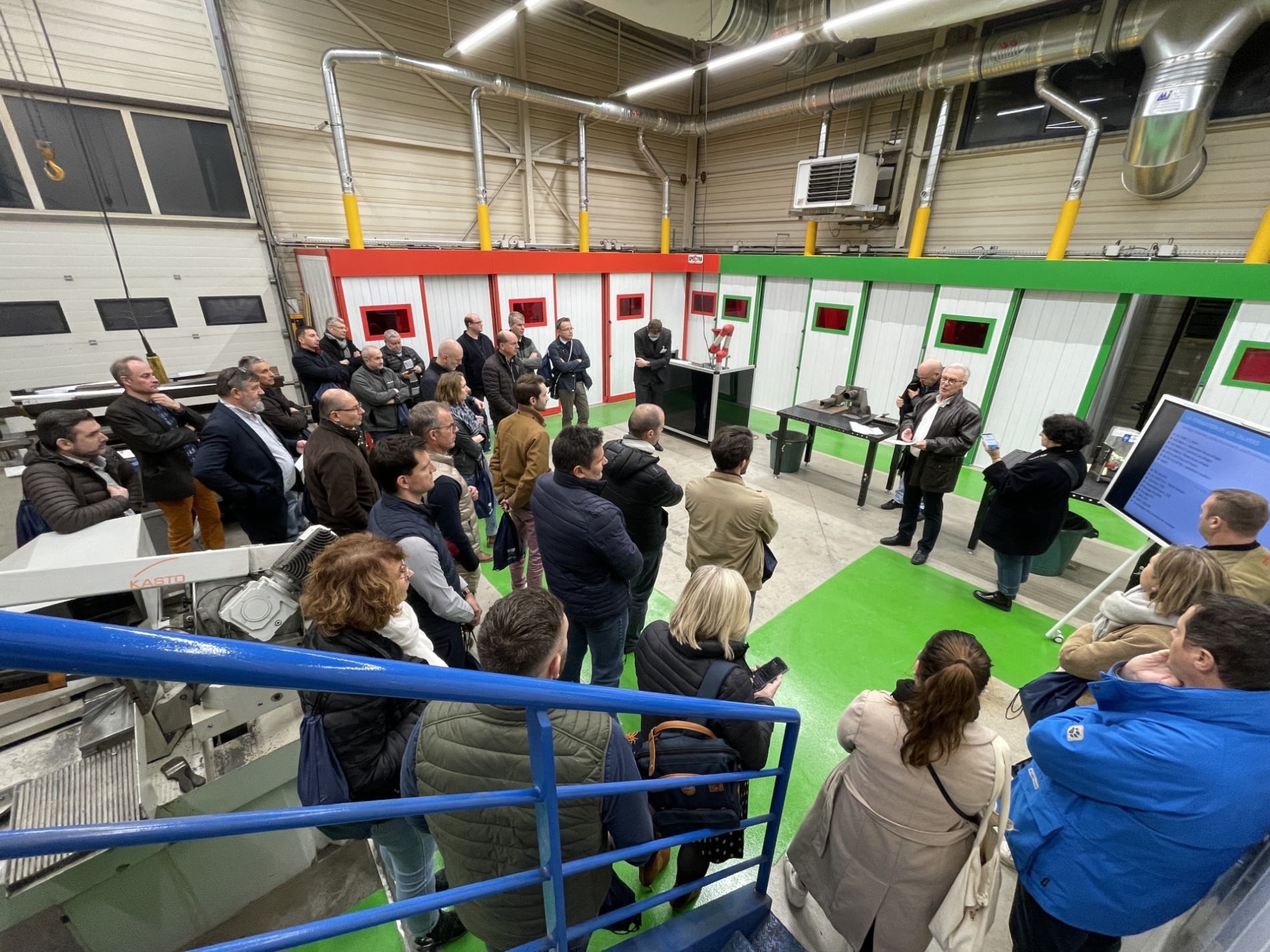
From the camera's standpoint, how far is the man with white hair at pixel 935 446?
425 centimetres

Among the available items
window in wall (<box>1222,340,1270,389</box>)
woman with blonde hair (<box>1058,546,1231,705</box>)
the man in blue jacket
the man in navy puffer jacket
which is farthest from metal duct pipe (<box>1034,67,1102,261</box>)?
the man in navy puffer jacket

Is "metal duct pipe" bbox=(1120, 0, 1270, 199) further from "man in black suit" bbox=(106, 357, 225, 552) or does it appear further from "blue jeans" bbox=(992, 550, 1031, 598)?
"man in black suit" bbox=(106, 357, 225, 552)

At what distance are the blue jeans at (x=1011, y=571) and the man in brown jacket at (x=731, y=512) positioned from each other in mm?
2465

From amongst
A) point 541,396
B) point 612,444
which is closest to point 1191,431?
point 612,444

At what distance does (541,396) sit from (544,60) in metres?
8.89

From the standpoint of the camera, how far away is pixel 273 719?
2.32 metres

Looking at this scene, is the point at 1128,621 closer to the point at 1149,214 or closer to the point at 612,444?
the point at 612,444

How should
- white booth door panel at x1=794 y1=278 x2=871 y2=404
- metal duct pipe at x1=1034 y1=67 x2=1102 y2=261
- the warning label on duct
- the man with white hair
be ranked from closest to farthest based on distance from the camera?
1. the man with white hair
2. the warning label on duct
3. metal duct pipe at x1=1034 y1=67 x2=1102 y2=261
4. white booth door panel at x1=794 y1=278 x2=871 y2=404

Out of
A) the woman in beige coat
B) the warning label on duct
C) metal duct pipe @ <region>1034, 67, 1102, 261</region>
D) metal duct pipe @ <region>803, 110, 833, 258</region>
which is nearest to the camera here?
the woman in beige coat

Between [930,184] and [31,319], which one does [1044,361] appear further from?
[31,319]

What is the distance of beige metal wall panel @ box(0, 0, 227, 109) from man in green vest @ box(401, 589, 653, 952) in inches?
357

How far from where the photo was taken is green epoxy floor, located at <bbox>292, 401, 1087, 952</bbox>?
275cm

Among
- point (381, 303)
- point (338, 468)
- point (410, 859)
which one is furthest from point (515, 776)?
point (381, 303)

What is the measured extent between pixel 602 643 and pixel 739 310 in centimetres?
846
